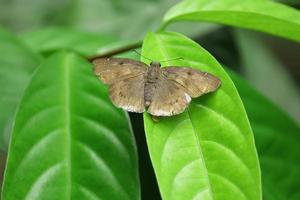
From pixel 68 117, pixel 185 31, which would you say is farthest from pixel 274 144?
pixel 185 31

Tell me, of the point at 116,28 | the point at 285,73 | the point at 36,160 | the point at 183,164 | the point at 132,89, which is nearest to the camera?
the point at 183,164

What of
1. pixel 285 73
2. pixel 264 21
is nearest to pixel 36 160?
pixel 264 21

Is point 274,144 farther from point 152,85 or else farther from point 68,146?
point 68,146

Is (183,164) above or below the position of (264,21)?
below

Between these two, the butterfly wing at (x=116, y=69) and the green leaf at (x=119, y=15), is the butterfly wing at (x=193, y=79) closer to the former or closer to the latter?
the butterfly wing at (x=116, y=69)

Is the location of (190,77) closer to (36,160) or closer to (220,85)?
(220,85)

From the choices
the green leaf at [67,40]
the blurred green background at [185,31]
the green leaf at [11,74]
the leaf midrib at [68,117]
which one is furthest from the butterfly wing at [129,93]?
the blurred green background at [185,31]

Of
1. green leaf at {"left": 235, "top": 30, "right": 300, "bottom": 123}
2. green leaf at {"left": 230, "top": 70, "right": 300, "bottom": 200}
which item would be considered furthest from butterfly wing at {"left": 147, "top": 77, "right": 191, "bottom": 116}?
green leaf at {"left": 235, "top": 30, "right": 300, "bottom": 123}

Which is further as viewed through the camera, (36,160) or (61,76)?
(61,76)
